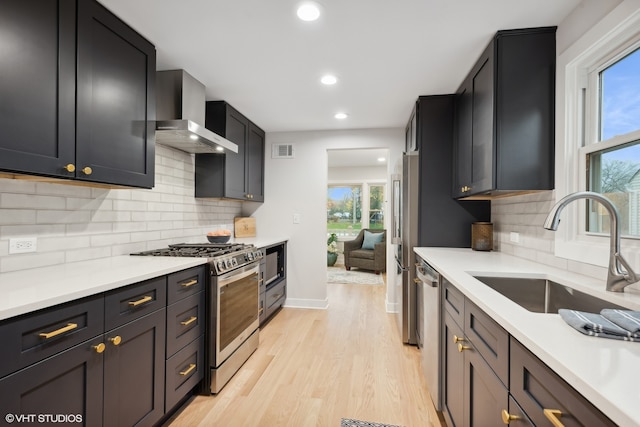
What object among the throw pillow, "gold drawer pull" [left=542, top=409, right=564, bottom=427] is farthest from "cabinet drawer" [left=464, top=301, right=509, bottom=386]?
the throw pillow

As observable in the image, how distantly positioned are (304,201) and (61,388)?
3.28m

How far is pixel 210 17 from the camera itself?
1.81 metres

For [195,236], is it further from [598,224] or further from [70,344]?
[598,224]

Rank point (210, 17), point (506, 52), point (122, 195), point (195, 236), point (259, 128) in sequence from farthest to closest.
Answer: point (259, 128), point (195, 236), point (122, 195), point (506, 52), point (210, 17)

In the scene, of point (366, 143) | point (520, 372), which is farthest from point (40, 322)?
point (366, 143)

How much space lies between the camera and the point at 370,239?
258 inches

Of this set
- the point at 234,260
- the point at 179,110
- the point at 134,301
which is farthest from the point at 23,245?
the point at 179,110

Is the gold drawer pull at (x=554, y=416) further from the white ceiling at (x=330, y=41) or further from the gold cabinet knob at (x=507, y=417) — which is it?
the white ceiling at (x=330, y=41)

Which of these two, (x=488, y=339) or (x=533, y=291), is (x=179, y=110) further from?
(x=533, y=291)

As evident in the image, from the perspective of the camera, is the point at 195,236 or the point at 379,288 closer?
the point at 195,236

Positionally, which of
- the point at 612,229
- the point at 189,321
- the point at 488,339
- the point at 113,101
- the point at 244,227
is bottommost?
the point at 189,321

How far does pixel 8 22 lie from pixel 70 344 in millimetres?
1316

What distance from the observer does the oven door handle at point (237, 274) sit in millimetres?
2190

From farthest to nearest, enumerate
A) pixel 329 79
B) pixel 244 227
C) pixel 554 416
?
pixel 244 227 < pixel 329 79 < pixel 554 416
